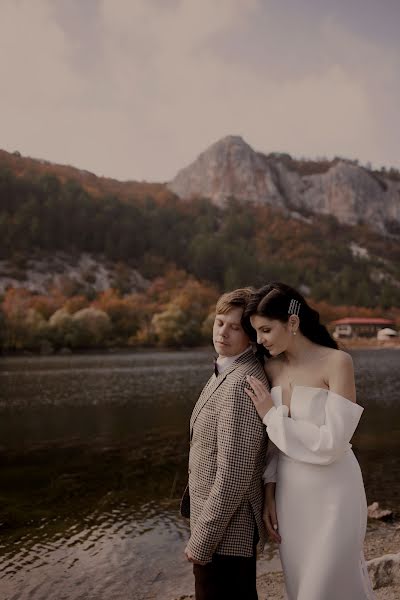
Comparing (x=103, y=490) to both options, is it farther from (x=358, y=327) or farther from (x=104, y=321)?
(x=358, y=327)

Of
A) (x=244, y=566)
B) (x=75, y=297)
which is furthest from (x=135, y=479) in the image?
(x=75, y=297)

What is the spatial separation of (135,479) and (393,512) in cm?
495

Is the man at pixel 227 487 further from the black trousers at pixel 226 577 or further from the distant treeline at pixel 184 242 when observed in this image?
the distant treeline at pixel 184 242

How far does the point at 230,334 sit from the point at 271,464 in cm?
73

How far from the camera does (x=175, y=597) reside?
18.4ft

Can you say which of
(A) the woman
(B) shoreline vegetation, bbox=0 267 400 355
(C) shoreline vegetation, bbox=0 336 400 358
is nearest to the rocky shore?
(A) the woman

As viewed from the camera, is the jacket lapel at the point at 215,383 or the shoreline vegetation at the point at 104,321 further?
the shoreline vegetation at the point at 104,321

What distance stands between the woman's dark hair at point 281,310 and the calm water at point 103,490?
3972 mm

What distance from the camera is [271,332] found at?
2928 mm

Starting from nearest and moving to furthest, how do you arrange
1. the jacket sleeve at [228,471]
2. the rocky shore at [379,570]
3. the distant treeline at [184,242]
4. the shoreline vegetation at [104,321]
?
the jacket sleeve at [228,471]
the rocky shore at [379,570]
the shoreline vegetation at [104,321]
the distant treeline at [184,242]

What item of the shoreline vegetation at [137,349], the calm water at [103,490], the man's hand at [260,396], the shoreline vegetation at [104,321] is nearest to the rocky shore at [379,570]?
the calm water at [103,490]

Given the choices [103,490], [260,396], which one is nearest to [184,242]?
[103,490]

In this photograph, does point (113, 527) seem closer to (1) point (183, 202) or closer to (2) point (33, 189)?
(2) point (33, 189)

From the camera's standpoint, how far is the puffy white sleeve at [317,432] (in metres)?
2.70
